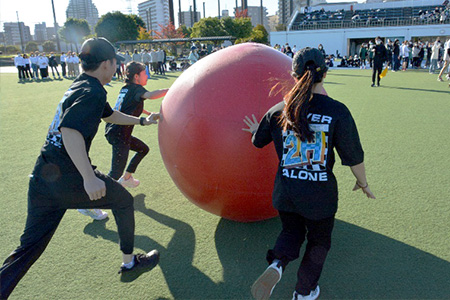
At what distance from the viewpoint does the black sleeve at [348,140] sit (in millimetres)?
2262

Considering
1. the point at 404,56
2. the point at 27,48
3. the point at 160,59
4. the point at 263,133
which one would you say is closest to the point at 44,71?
the point at 160,59

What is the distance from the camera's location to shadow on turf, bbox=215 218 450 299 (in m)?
2.74

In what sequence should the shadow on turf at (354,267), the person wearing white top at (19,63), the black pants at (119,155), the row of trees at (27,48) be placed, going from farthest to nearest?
the row of trees at (27,48) → the person wearing white top at (19,63) → the black pants at (119,155) → the shadow on turf at (354,267)

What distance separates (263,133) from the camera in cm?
259

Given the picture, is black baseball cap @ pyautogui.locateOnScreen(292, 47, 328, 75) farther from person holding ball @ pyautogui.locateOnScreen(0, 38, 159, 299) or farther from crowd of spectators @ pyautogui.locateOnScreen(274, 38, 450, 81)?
crowd of spectators @ pyautogui.locateOnScreen(274, 38, 450, 81)

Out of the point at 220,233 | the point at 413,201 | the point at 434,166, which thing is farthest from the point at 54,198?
the point at 434,166

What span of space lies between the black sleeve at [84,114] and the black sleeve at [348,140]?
1.66m

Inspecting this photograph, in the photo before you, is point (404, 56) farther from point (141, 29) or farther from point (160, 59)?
point (141, 29)

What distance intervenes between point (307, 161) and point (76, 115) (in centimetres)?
158

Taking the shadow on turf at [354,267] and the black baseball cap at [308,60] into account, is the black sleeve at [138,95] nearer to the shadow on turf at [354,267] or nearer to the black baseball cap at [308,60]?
the shadow on turf at [354,267]

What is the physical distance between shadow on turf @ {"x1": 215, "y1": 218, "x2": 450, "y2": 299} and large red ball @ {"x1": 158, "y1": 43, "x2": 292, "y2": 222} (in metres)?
0.34

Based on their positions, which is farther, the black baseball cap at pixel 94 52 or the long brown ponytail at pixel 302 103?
the black baseball cap at pixel 94 52

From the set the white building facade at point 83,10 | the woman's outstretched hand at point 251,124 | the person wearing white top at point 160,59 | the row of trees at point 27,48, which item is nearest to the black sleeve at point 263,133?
the woman's outstretched hand at point 251,124

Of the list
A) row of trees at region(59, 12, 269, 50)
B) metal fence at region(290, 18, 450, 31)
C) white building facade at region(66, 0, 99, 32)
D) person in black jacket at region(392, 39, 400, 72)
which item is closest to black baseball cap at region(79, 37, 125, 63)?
person in black jacket at region(392, 39, 400, 72)
